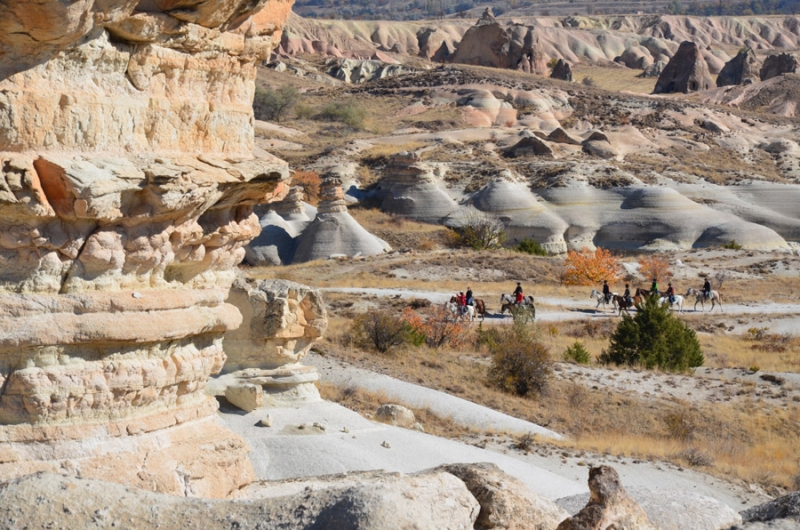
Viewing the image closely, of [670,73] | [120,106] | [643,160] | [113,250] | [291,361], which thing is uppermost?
[670,73]

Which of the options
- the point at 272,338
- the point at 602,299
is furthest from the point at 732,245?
the point at 272,338

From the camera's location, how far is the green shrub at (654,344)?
22.4 m

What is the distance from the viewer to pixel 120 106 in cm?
554

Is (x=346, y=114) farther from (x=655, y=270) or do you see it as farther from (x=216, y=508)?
(x=216, y=508)

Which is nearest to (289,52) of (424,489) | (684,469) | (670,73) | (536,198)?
(670,73)

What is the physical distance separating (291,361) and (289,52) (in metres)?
101

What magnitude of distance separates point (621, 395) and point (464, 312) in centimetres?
738

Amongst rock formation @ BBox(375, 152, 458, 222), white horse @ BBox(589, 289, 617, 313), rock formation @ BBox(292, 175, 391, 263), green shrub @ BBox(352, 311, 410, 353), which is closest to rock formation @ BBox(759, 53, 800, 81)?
rock formation @ BBox(375, 152, 458, 222)

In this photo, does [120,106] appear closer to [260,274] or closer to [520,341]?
[520,341]

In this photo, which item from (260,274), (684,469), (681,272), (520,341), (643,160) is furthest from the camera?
(643,160)

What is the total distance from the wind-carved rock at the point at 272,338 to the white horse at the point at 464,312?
1409 cm

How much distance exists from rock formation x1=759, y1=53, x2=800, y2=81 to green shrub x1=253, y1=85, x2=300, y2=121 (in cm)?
4895

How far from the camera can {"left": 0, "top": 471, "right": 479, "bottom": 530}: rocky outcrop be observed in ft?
13.3

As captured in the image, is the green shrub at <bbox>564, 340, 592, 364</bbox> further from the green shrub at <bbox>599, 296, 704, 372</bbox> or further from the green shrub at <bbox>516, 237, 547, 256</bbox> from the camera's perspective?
the green shrub at <bbox>516, 237, 547, 256</bbox>
